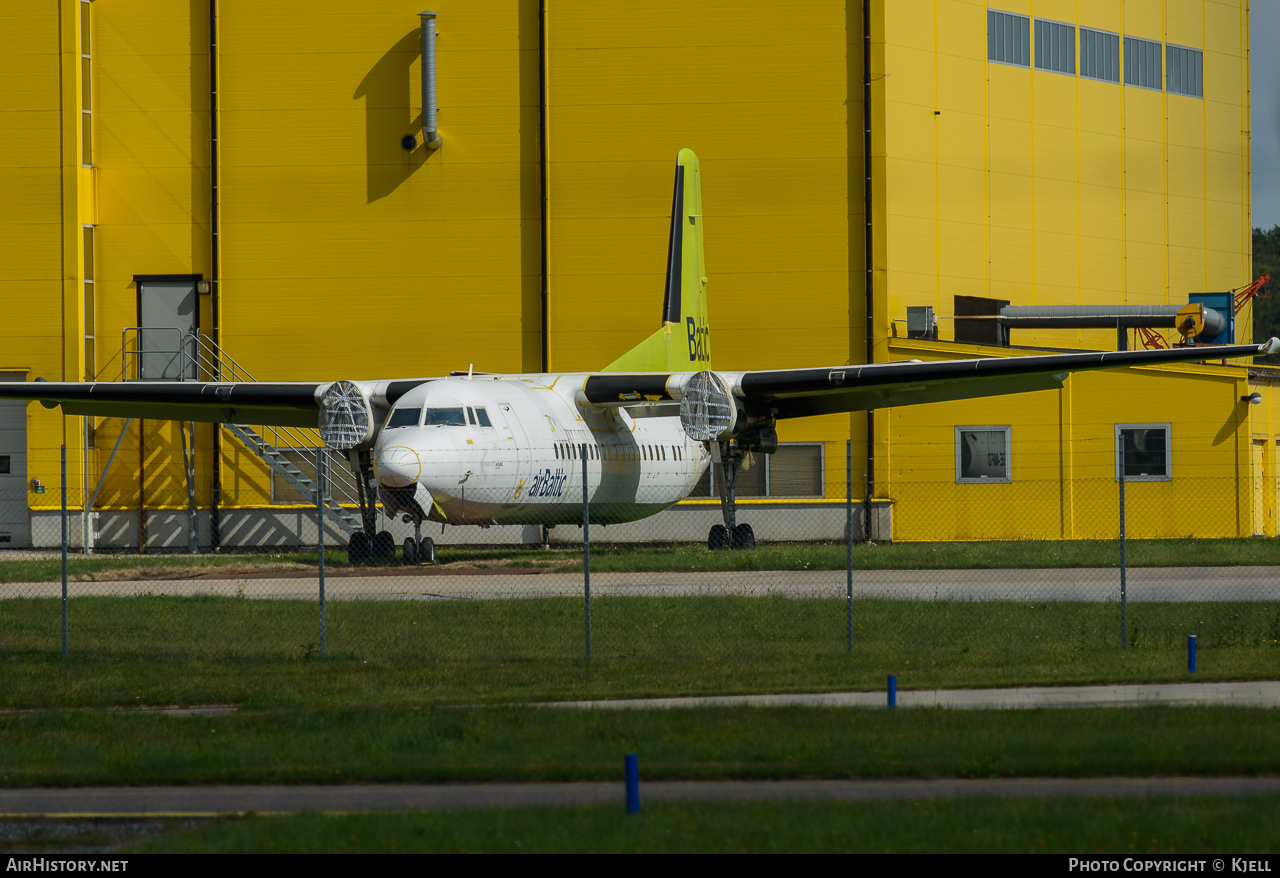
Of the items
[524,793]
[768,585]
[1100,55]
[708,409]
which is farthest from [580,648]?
[1100,55]

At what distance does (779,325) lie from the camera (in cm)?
3397

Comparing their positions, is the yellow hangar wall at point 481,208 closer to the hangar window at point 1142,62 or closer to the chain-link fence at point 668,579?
the chain-link fence at point 668,579

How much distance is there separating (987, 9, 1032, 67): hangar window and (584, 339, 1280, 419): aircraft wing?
1363 cm

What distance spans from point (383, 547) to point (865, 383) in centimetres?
976

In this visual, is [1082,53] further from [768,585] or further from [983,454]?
[768,585]

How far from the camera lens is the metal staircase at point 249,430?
109ft

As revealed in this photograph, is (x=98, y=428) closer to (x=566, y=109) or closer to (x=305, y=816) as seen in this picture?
(x=566, y=109)

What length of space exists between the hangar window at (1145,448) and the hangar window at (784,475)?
738cm

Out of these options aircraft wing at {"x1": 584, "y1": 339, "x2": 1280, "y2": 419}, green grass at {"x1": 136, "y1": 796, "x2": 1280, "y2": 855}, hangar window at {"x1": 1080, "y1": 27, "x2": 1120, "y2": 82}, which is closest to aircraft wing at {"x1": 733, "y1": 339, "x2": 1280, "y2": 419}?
aircraft wing at {"x1": 584, "y1": 339, "x2": 1280, "y2": 419}

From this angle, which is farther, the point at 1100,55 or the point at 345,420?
the point at 1100,55

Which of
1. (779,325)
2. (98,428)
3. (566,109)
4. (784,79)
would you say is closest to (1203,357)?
(779,325)

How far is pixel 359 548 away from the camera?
2609 centimetres

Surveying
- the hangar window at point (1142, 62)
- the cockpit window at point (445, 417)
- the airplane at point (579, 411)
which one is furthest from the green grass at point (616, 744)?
the hangar window at point (1142, 62)

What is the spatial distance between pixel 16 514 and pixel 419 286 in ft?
37.9
